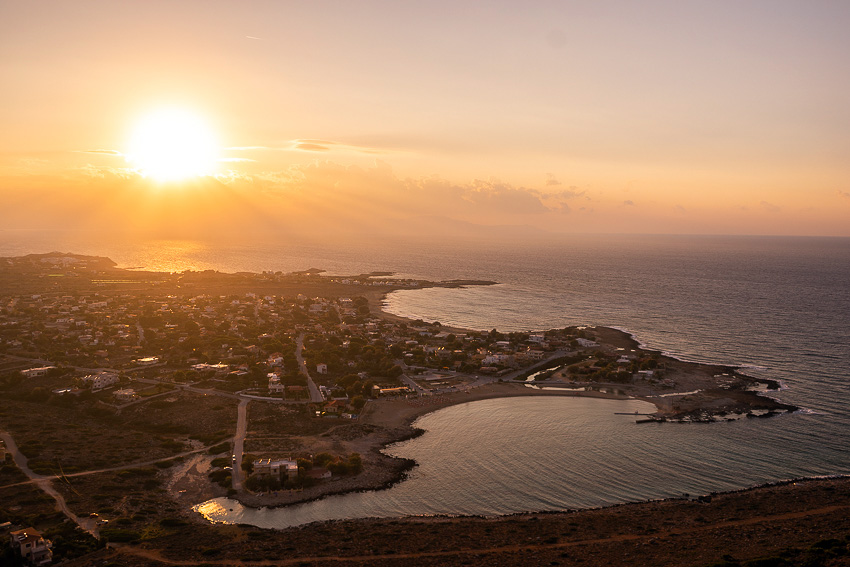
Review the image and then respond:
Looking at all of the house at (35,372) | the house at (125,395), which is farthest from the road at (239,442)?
the house at (35,372)

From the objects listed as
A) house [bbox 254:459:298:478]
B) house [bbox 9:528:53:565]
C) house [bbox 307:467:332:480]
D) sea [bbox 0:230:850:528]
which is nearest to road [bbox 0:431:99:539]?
house [bbox 9:528:53:565]

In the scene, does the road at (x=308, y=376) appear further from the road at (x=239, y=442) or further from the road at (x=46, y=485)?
the road at (x=46, y=485)

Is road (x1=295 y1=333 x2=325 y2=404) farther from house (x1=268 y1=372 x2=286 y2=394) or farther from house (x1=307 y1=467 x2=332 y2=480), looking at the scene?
house (x1=307 y1=467 x2=332 y2=480)

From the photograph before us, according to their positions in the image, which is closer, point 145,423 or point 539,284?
point 145,423

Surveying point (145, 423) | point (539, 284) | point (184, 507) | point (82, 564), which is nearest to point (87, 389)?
point (145, 423)

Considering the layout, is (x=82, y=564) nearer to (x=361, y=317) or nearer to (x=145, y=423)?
(x=145, y=423)

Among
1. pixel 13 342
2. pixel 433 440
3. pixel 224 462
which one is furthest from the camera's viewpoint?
pixel 13 342
